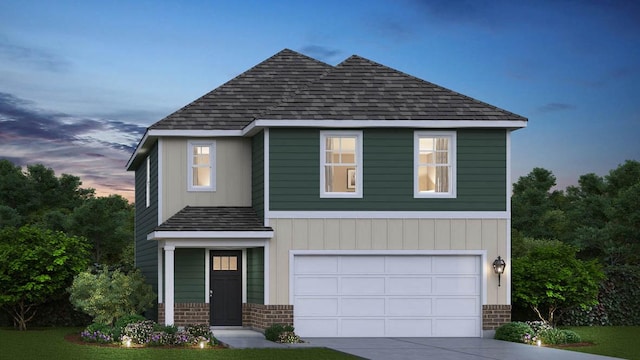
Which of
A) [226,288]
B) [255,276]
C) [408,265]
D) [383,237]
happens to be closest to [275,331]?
[255,276]

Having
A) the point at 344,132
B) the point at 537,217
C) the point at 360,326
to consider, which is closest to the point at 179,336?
the point at 360,326

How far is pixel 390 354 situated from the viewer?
70.6 feet

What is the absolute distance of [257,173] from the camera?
27250mm

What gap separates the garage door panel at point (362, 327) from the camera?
85.7ft

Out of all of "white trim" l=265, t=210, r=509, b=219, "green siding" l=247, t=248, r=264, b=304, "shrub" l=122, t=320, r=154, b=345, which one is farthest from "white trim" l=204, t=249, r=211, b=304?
"shrub" l=122, t=320, r=154, b=345

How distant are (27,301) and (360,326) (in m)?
10.4

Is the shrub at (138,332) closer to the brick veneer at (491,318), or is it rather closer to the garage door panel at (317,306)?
the garage door panel at (317,306)

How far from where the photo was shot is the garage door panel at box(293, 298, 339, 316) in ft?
85.2

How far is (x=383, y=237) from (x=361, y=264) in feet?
2.97

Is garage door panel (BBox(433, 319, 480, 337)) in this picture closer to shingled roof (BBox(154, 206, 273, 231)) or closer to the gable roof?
shingled roof (BBox(154, 206, 273, 231))

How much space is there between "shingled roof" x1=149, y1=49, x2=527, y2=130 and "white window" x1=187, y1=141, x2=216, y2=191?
69 cm

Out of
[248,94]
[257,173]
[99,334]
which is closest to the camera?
[99,334]

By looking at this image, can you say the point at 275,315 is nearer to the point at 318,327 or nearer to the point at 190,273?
the point at 318,327

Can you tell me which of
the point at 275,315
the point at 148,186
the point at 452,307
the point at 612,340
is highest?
the point at 148,186
